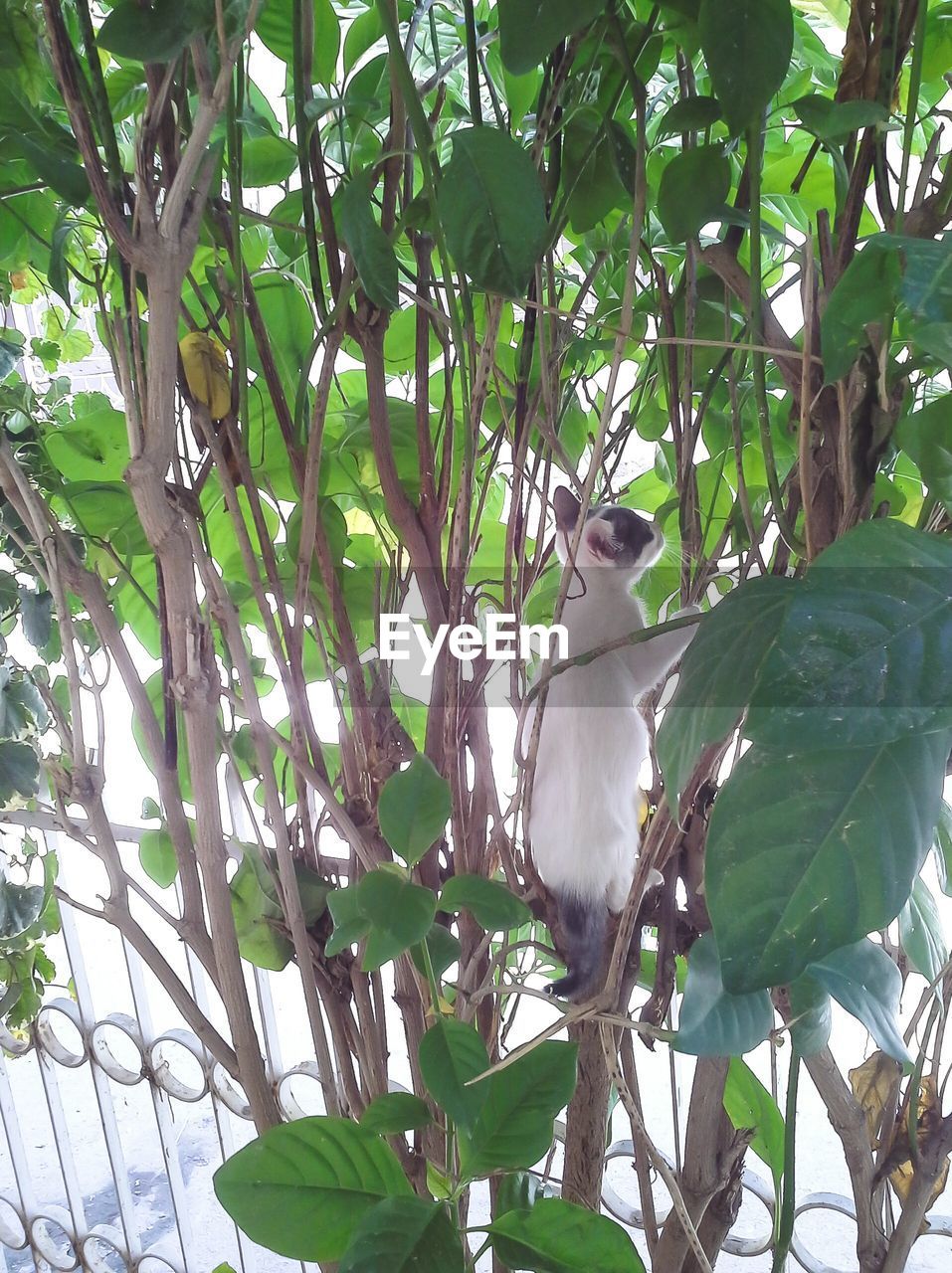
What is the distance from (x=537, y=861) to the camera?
759 mm

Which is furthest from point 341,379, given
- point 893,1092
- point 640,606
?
point 893,1092


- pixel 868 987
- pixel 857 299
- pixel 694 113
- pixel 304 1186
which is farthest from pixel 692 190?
pixel 304 1186

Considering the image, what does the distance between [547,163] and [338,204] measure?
0.12 metres

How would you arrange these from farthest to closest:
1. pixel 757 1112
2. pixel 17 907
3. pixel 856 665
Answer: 1. pixel 17 907
2. pixel 757 1112
3. pixel 856 665

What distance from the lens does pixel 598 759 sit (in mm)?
771

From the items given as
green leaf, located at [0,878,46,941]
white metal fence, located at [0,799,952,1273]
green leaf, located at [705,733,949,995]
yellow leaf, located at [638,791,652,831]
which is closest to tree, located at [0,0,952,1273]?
green leaf, located at [705,733,949,995]

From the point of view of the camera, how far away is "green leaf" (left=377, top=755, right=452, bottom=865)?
44 cm

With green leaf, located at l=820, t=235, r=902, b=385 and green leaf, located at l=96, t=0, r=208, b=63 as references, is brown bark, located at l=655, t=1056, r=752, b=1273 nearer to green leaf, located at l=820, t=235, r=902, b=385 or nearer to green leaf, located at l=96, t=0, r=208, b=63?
green leaf, located at l=820, t=235, r=902, b=385

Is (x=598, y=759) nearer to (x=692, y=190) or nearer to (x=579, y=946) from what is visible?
(x=579, y=946)

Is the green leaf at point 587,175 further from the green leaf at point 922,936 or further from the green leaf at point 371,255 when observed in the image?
the green leaf at point 922,936

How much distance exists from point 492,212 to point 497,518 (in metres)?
0.38

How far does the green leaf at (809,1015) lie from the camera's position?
431 mm

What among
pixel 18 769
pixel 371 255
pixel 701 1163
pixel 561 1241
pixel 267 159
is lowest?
pixel 701 1163

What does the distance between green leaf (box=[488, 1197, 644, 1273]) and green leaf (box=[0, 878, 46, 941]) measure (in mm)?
745
